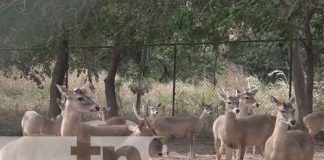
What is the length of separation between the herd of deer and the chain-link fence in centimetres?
264

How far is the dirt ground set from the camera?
14.3 meters

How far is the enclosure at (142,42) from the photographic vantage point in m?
14.7

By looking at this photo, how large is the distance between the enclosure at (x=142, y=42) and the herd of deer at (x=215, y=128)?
0.74m

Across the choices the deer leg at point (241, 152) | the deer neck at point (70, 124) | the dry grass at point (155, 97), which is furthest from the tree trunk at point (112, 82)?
the deer neck at point (70, 124)

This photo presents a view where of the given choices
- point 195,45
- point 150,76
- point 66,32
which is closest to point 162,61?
point 150,76

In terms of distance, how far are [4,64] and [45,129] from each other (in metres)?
5.12

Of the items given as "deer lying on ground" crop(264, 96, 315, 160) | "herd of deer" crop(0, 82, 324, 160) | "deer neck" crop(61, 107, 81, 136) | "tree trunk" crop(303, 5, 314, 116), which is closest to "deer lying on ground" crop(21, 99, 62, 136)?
"herd of deer" crop(0, 82, 324, 160)

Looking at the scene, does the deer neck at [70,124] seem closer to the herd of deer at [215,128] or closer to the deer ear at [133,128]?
the herd of deer at [215,128]

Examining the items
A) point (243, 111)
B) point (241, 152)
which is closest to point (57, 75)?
point (243, 111)

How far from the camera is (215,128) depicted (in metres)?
13.0

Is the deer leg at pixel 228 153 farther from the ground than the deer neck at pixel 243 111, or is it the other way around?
the deer neck at pixel 243 111

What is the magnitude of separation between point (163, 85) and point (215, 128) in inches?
419

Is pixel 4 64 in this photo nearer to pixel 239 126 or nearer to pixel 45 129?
pixel 45 129

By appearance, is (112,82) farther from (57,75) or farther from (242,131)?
(242,131)
